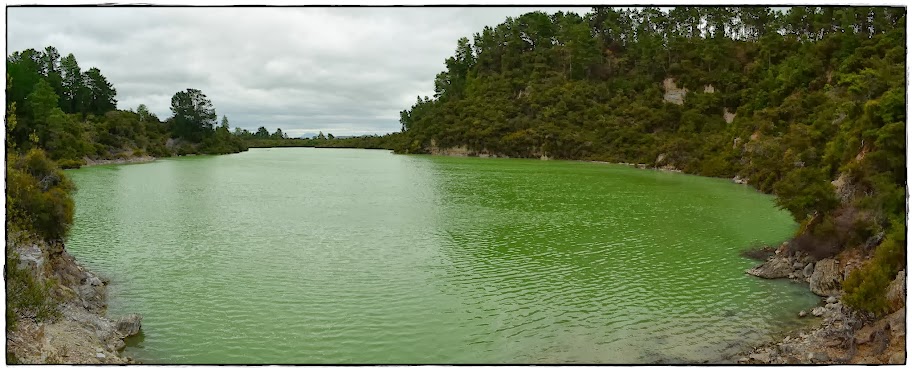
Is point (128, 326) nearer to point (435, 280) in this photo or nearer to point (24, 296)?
point (24, 296)

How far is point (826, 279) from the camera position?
16734mm

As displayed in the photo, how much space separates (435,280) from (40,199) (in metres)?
11.0

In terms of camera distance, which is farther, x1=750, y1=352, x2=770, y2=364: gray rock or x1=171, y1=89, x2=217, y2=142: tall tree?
x1=171, y1=89, x2=217, y2=142: tall tree

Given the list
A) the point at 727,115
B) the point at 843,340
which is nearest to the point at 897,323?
the point at 843,340

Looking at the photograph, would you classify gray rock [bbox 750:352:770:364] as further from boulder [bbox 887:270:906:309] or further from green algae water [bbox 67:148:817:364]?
boulder [bbox 887:270:906:309]

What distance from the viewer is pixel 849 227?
18094 millimetres

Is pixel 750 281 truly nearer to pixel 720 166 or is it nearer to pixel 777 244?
pixel 777 244

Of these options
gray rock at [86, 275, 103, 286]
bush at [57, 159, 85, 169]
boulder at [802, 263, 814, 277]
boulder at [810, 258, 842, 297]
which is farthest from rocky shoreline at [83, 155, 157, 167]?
boulder at [810, 258, 842, 297]

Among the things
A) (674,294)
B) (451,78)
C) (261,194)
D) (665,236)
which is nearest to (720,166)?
(665,236)

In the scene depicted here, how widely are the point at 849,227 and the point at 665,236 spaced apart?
342 inches

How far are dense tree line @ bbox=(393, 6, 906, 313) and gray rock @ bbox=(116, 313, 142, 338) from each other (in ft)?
48.0

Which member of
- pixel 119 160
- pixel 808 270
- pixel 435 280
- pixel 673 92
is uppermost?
pixel 673 92

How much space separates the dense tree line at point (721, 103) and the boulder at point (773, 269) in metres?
0.97

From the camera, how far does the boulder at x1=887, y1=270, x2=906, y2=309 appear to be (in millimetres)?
11594
